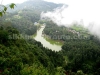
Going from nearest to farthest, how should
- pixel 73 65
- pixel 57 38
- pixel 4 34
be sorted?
pixel 4 34 → pixel 73 65 → pixel 57 38

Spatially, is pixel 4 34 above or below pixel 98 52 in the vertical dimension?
above

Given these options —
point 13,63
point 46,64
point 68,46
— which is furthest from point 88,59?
point 13,63


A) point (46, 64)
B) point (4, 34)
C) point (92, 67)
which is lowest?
point (92, 67)

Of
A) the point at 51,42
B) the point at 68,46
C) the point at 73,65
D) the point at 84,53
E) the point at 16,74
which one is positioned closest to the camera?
the point at 16,74

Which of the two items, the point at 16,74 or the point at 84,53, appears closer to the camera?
the point at 16,74

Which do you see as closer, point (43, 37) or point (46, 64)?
point (46, 64)

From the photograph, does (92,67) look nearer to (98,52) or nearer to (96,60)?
(96,60)

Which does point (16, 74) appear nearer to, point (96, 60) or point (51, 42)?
point (96, 60)

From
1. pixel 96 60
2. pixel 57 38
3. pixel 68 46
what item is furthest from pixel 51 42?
pixel 96 60

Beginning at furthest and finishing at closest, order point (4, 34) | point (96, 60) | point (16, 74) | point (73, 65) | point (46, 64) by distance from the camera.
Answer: point (96, 60) < point (73, 65) < point (46, 64) < point (4, 34) < point (16, 74)
